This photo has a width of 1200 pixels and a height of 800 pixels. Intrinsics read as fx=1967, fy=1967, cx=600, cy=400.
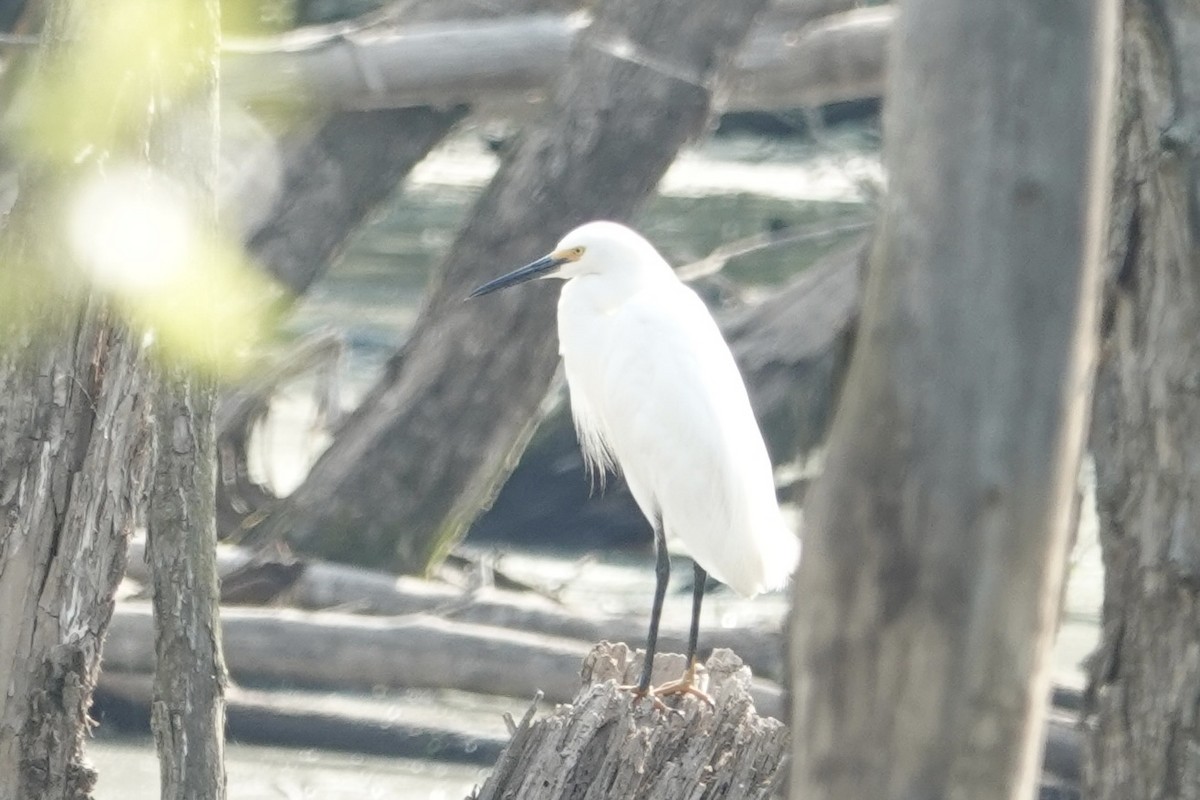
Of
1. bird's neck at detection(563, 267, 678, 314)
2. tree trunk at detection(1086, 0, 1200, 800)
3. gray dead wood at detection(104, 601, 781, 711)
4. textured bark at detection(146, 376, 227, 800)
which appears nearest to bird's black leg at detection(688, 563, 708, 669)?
gray dead wood at detection(104, 601, 781, 711)

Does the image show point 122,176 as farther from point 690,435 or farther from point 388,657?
point 388,657

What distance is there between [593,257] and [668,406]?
0.37 m

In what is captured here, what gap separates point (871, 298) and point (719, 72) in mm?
3595

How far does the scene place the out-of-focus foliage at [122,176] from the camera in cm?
262

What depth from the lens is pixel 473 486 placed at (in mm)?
5109

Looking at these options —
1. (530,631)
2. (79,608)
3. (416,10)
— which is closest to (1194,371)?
(79,608)

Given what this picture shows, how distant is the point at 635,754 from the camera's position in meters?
2.78

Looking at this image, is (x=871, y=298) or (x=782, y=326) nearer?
(x=871, y=298)

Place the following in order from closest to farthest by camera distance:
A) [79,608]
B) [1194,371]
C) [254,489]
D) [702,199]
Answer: [1194,371]
[79,608]
[254,489]
[702,199]

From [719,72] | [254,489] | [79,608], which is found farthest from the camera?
[254,489]

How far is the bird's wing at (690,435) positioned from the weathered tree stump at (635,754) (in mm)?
917

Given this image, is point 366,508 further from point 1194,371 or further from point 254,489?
point 1194,371

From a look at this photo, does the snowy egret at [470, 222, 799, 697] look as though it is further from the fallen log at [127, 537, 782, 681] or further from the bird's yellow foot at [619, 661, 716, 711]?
the fallen log at [127, 537, 782, 681]

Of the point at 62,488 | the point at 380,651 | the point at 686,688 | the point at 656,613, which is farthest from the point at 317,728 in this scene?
the point at 62,488
